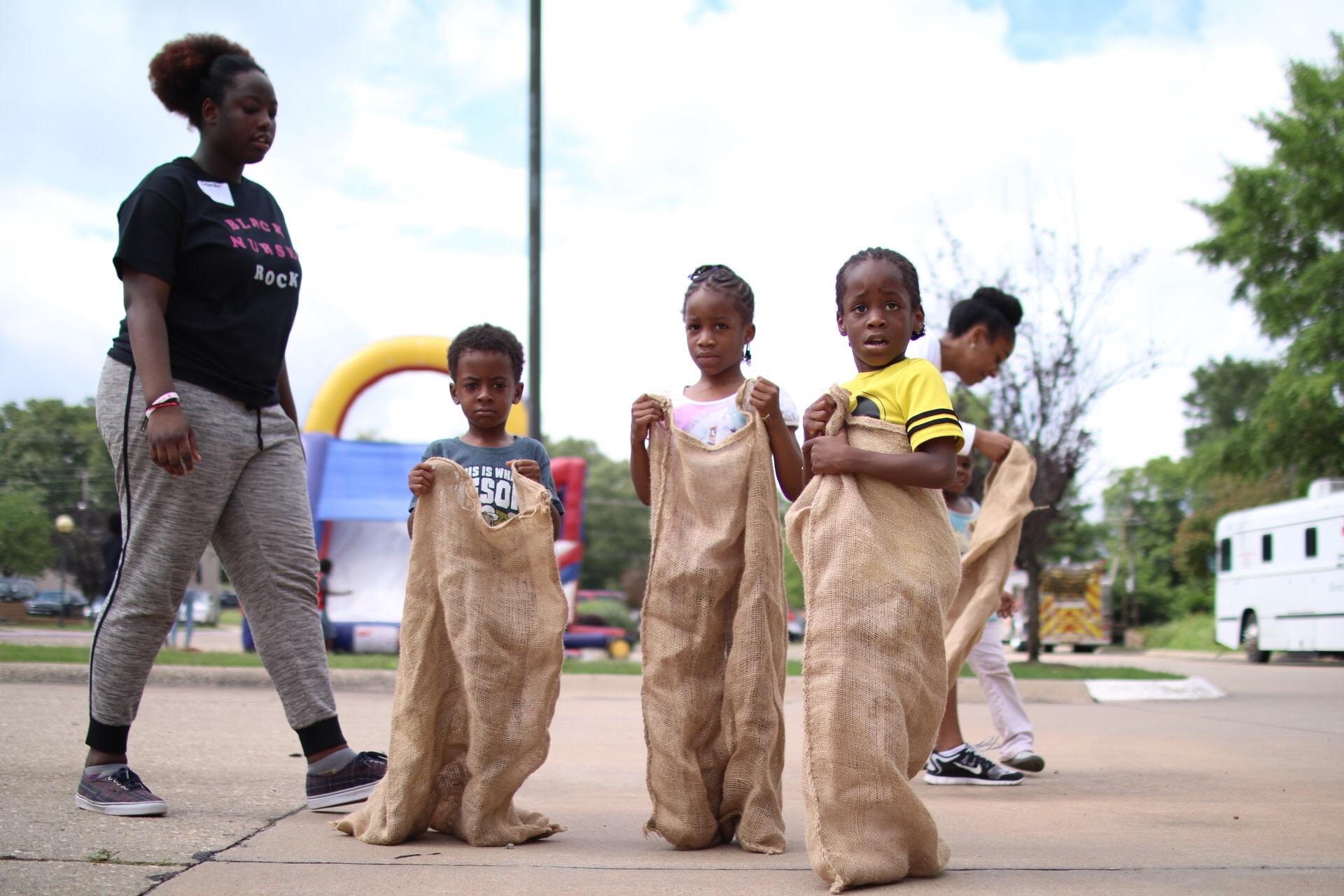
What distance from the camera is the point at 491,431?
3773 mm

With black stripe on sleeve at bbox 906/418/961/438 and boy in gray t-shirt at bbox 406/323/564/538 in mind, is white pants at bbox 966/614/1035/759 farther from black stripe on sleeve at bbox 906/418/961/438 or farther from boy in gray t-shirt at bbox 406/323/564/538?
black stripe on sleeve at bbox 906/418/961/438

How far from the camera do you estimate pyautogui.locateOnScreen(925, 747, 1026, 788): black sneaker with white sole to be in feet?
16.7

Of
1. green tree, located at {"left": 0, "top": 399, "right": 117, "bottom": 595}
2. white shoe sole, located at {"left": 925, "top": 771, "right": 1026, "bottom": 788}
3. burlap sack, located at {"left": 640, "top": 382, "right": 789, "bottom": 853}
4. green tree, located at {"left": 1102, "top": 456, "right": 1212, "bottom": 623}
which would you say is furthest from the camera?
green tree, located at {"left": 1102, "top": 456, "right": 1212, "bottom": 623}

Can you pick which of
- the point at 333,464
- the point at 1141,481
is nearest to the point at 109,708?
the point at 333,464

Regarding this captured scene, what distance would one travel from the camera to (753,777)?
11.0 feet

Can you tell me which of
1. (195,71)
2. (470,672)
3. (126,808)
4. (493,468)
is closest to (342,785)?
(126,808)

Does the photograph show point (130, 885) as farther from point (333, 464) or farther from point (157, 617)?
point (333, 464)

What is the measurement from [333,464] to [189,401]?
35.1 ft

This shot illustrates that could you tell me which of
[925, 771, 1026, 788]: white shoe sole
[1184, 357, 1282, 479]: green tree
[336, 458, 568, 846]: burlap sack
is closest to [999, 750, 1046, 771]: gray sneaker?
[925, 771, 1026, 788]: white shoe sole

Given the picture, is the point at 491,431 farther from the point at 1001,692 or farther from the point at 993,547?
the point at 1001,692

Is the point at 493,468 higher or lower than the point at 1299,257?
lower

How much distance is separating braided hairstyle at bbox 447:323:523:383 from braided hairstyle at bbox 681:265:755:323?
1.91ft

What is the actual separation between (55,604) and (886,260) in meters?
38.2

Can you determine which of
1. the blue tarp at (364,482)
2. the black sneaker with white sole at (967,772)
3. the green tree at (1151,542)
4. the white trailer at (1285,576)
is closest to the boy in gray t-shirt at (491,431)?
the black sneaker with white sole at (967,772)
